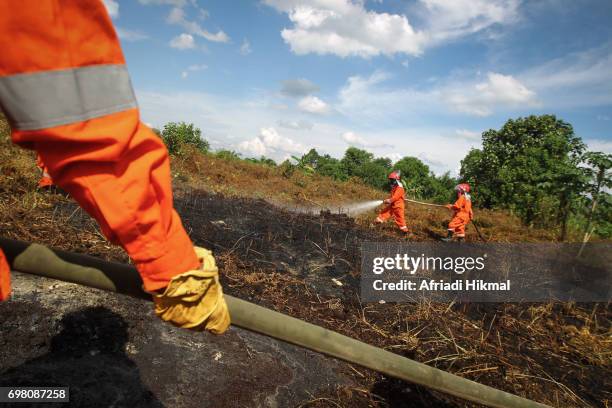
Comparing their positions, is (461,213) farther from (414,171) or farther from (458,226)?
(414,171)

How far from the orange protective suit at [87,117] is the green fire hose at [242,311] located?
281 millimetres

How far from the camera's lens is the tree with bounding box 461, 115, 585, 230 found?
723 centimetres

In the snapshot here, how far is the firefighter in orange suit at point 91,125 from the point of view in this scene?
0.75m

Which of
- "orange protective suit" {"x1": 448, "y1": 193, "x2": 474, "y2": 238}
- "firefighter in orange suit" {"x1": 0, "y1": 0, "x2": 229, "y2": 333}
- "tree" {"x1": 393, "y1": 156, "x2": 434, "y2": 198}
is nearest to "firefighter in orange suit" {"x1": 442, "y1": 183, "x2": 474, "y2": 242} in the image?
"orange protective suit" {"x1": 448, "y1": 193, "x2": 474, "y2": 238}

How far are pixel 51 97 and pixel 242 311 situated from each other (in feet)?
2.71

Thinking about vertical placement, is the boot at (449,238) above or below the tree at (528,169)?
below

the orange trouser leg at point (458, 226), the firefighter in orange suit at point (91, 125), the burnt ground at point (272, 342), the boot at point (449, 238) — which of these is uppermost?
the firefighter in orange suit at point (91, 125)

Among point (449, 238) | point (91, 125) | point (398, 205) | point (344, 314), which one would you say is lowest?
point (344, 314)

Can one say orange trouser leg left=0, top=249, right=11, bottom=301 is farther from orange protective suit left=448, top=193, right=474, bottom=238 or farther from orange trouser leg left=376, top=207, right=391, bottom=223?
orange protective suit left=448, top=193, right=474, bottom=238

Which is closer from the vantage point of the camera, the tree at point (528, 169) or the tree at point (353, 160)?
the tree at point (528, 169)

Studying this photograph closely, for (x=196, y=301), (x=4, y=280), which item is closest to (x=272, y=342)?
(x=196, y=301)

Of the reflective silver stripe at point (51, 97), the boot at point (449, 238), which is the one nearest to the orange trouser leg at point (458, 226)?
the boot at point (449, 238)

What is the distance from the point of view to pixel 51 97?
761 millimetres

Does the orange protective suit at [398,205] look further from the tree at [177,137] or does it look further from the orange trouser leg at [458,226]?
the tree at [177,137]
